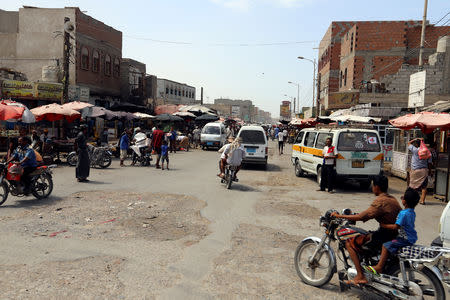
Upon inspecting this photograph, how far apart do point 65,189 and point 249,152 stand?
8.69 meters

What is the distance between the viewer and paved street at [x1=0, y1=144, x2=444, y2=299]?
4426 millimetres

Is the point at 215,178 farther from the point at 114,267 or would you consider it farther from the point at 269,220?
the point at 114,267

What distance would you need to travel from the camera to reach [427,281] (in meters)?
3.81

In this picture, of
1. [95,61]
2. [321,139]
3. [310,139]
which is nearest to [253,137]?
[310,139]

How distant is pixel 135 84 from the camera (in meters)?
36.7

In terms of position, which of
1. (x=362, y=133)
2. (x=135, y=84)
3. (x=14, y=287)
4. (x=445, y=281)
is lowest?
(x=14, y=287)

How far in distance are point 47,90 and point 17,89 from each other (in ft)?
6.55

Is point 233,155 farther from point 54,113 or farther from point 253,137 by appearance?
point 54,113

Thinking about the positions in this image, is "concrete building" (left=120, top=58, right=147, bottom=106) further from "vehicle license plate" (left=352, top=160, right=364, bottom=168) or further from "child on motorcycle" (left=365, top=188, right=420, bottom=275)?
"child on motorcycle" (left=365, top=188, right=420, bottom=275)

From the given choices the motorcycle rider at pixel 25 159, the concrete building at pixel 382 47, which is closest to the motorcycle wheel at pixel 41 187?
the motorcycle rider at pixel 25 159

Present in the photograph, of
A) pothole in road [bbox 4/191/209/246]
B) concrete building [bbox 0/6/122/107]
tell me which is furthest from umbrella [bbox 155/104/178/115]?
pothole in road [bbox 4/191/209/246]

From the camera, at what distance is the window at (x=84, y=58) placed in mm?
28109

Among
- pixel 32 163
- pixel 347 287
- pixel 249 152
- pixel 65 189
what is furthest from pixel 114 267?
pixel 249 152

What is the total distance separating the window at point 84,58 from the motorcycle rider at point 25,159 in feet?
68.8
